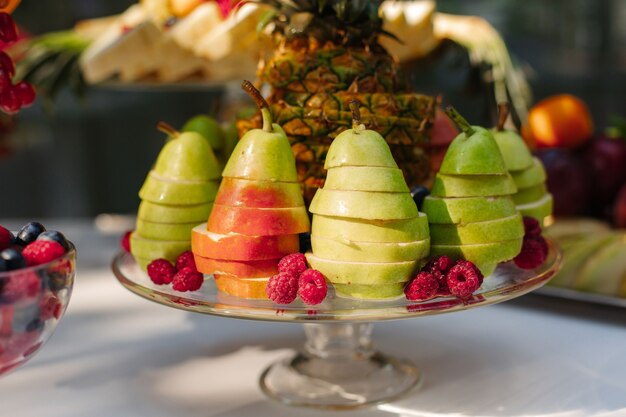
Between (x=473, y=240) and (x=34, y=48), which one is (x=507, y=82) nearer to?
(x=473, y=240)

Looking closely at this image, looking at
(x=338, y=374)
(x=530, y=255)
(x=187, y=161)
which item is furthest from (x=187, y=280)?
(x=530, y=255)

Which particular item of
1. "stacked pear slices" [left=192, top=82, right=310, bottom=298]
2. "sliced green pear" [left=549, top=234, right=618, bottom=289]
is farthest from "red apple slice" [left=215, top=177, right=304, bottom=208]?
"sliced green pear" [left=549, top=234, right=618, bottom=289]

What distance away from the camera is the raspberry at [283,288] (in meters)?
0.60

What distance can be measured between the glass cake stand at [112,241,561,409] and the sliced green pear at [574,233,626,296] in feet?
0.63

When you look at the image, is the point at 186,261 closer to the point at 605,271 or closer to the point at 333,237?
the point at 333,237

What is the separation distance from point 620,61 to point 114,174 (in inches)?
77.0

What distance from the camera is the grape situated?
644mm

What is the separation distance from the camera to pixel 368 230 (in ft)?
2.03

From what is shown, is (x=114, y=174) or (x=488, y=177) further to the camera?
(x=114, y=174)

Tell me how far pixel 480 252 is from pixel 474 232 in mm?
21

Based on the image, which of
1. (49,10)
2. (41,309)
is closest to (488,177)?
(41,309)

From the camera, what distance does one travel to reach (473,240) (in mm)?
665

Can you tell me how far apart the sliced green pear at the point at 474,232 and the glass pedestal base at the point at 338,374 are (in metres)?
0.18

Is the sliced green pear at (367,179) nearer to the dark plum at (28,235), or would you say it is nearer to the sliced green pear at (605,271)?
the dark plum at (28,235)
